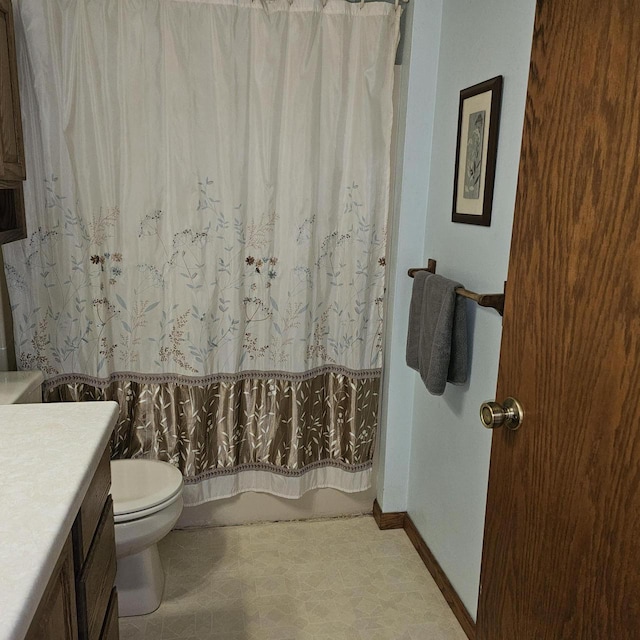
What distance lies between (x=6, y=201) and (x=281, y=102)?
992 millimetres

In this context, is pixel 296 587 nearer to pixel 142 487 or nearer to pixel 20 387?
pixel 142 487

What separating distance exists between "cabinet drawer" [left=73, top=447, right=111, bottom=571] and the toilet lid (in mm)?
612

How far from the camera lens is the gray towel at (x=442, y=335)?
75.9 inches

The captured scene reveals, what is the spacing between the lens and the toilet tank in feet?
6.21

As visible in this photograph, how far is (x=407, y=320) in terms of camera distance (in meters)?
2.42

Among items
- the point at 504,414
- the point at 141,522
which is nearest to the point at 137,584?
the point at 141,522

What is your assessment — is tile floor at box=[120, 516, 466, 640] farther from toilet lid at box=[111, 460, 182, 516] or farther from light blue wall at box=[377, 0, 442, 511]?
toilet lid at box=[111, 460, 182, 516]

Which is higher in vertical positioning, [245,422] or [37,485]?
[37,485]

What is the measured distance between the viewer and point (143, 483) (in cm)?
214

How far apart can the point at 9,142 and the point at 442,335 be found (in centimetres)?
145

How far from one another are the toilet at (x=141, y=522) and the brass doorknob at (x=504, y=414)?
1.18 meters

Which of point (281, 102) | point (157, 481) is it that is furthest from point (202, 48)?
point (157, 481)

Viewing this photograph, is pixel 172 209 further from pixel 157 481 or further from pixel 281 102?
pixel 157 481

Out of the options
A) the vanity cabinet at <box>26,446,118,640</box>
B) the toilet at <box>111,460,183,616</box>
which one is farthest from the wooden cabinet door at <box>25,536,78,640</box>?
the toilet at <box>111,460,183,616</box>
